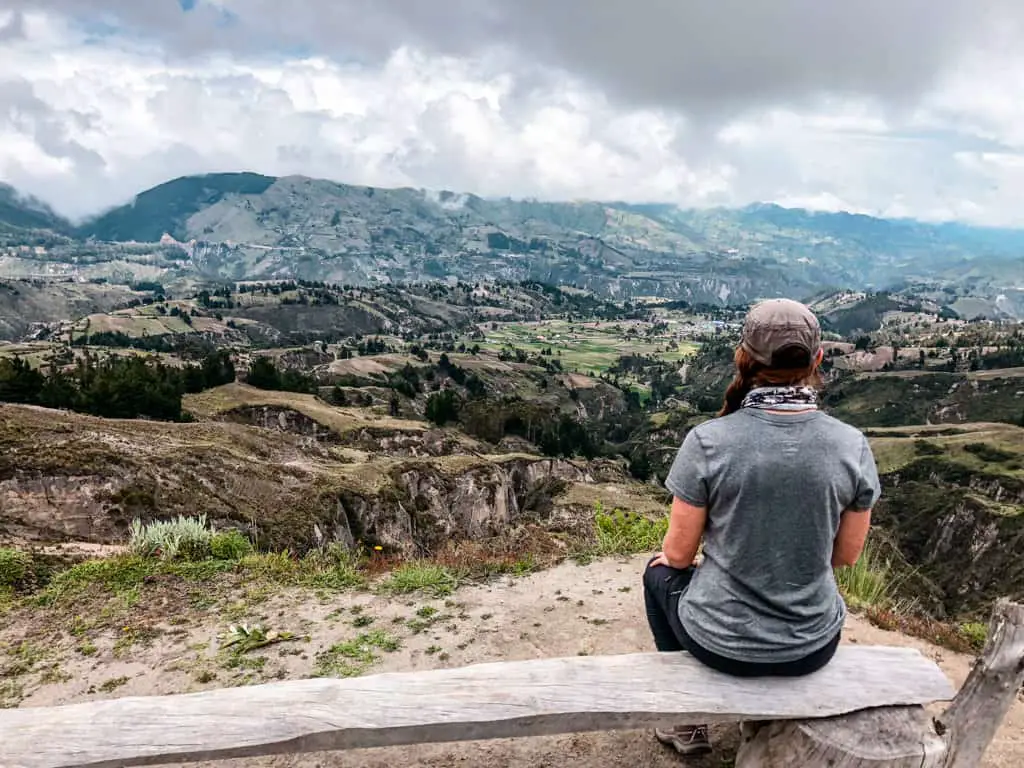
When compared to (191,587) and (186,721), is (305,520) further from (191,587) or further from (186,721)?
(186,721)

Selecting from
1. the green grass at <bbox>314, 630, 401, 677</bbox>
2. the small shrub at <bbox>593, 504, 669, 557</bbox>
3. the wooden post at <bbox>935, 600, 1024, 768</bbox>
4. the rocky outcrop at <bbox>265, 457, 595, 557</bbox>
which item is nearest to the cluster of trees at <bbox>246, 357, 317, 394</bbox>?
the rocky outcrop at <bbox>265, 457, 595, 557</bbox>

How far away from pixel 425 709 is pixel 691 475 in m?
2.25

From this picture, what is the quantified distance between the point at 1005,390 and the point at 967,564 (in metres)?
110

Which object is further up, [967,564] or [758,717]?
[758,717]

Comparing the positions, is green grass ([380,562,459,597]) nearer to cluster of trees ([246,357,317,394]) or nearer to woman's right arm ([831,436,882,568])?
woman's right arm ([831,436,882,568])

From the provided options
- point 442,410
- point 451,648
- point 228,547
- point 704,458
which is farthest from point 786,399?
point 442,410

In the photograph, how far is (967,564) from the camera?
7019 centimetres

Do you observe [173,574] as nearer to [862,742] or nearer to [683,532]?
[683,532]

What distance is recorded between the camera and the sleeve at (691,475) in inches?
148

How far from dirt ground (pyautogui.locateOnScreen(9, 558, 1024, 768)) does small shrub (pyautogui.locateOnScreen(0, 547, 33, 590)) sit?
2746 millimetres

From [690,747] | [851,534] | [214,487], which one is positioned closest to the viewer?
[851,534]

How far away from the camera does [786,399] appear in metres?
3.74

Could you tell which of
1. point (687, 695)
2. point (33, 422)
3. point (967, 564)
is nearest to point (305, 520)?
point (33, 422)

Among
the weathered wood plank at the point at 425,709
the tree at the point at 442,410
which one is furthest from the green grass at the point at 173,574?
the tree at the point at 442,410
